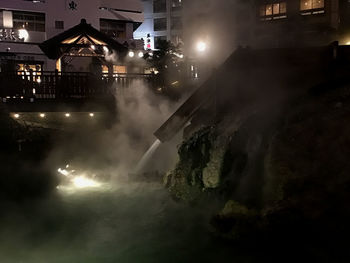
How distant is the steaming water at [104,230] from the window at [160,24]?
136 feet

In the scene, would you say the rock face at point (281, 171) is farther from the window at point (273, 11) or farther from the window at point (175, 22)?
the window at point (175, 22)

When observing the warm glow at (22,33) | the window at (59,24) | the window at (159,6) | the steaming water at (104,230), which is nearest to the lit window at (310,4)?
the window at (59,24)

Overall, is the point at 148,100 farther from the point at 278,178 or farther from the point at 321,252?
the point at 321,252

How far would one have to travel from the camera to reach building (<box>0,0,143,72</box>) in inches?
907

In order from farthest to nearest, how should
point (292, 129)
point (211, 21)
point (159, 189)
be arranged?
1. point (211, 21)
2. point (159, 189)
3. point (292, 129)

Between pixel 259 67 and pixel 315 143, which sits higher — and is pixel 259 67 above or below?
above

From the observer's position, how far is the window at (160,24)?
160ft

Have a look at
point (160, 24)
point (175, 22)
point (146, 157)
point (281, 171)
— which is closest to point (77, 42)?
point (146, 157)

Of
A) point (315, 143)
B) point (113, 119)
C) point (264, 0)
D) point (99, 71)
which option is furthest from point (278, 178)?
point (264, 0)

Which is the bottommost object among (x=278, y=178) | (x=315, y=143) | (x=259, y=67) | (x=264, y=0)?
(x=278, y=178)

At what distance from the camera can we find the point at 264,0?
27078 mm

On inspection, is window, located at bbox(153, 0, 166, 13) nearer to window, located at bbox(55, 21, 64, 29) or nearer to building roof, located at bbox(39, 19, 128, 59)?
window, located at bbox(55, 21, 64, 29)

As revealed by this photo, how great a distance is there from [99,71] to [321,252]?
12.2 m

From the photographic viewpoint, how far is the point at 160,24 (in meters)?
49.0
